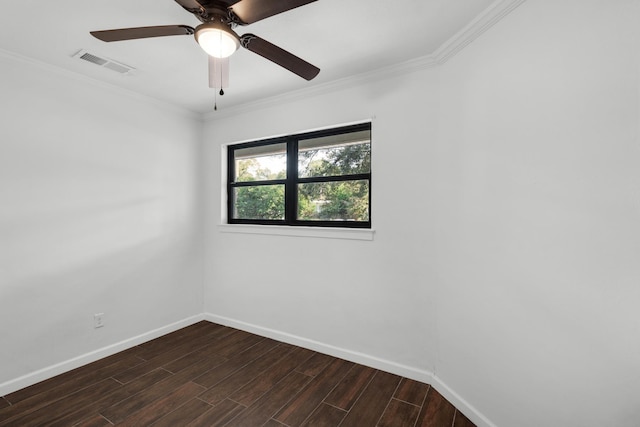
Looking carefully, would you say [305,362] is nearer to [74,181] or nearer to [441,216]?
[441,216]

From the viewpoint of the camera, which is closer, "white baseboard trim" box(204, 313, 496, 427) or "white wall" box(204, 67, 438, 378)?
"white baseboard trim" box(204, 313, 496, 427)

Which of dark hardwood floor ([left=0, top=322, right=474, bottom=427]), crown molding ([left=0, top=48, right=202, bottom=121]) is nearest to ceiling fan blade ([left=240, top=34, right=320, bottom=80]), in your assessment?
crown molding ([left=0, top=48, right=202, bottom=121])

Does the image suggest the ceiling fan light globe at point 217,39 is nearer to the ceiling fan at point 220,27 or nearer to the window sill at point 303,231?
the ceiling fan at point 220,27

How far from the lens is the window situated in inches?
111

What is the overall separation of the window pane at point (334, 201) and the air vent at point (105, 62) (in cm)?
182

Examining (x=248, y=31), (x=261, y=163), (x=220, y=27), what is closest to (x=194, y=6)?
(x=220, y=27)

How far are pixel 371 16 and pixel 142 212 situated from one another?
111 inches

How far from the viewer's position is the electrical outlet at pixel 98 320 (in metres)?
2.74

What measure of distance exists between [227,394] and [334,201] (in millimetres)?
1838

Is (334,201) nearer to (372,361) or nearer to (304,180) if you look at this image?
(304,180)

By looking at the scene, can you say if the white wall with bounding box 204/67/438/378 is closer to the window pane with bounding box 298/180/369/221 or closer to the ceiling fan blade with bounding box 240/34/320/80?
the window pane with bounding box 298/180/369/221

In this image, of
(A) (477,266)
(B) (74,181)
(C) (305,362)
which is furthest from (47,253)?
(A) (477,266)

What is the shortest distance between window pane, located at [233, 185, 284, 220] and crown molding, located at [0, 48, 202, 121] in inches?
42.9

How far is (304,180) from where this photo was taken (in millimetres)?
3123
